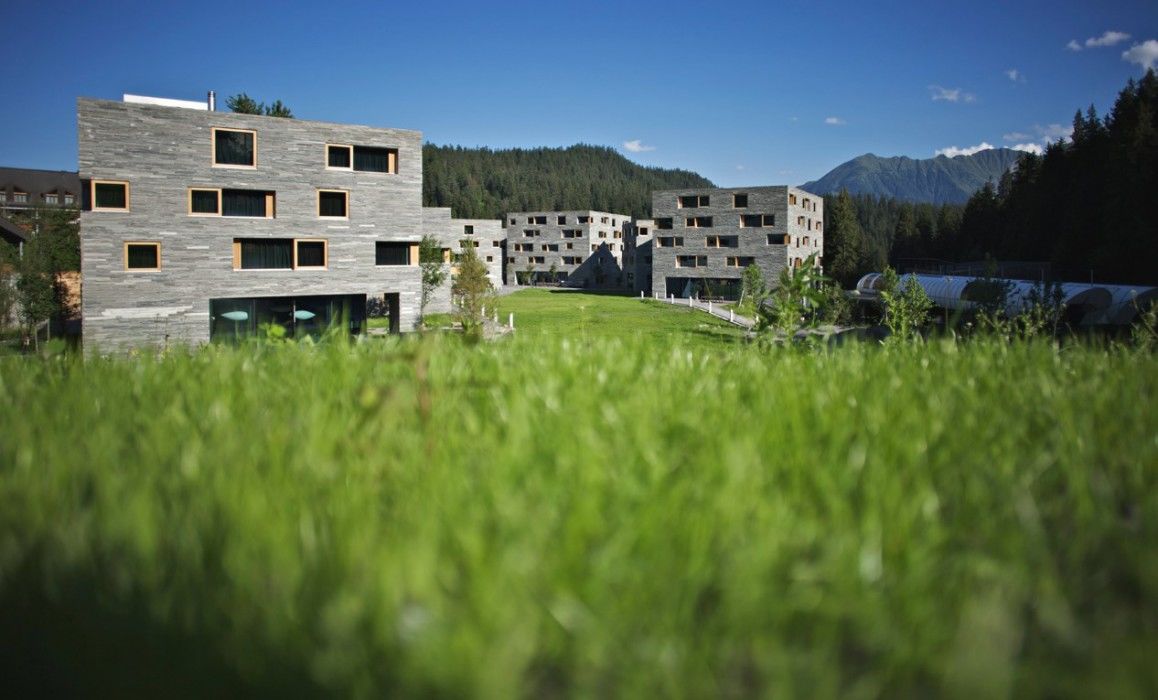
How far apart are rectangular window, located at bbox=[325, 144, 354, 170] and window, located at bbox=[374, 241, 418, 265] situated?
411 centimetres

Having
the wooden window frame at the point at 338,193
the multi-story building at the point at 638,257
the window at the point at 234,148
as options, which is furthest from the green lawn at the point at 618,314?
the multi-story building at the point at 638,257

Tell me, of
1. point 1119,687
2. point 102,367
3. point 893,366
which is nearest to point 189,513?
point 1119,687

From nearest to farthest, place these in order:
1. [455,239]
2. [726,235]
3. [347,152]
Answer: [347,152], [726,235], [455,239]

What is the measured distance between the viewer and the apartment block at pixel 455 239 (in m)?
65.3

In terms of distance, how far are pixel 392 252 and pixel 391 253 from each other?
0.26 feet

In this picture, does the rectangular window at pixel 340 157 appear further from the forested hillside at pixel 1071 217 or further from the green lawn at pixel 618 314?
the forested hillside at pixel 1071 217

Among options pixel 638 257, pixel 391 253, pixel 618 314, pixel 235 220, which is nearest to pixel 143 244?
pixel 235 220

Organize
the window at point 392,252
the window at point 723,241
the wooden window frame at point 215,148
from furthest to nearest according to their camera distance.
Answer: the window at point 723,241 → the window at point 392,252 → the wooden window frame at point 215,148

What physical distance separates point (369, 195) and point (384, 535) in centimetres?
3853

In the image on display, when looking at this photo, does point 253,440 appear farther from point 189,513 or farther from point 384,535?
point 384,535

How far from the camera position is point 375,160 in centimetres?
3803

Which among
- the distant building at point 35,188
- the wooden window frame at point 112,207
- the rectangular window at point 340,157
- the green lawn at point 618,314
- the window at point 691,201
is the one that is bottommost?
the green lawn at point 618,314

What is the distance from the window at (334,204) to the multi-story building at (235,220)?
65 mm

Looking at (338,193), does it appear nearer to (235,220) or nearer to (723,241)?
(235,220)
